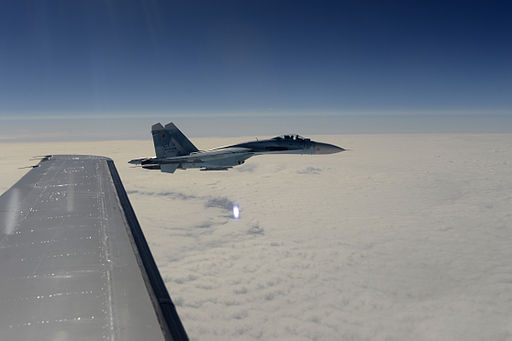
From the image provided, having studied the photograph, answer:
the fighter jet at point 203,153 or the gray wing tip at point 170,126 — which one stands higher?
the gray wing tip at point 170,126

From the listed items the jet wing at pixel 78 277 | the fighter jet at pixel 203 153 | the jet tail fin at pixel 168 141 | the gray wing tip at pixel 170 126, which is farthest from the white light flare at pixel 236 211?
the jet wing at pixel 78 277

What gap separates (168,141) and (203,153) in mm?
5333

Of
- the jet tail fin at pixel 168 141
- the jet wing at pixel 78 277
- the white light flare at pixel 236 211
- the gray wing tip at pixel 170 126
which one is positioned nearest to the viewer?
the jet wing at pixel 78 277

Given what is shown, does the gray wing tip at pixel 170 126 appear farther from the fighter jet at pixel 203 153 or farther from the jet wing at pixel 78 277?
the jet wing at pixel 78 277

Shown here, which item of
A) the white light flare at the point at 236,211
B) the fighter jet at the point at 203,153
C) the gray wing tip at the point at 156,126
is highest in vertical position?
the gray wing tip at the point at 156,126

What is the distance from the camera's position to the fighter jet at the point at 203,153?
118ft

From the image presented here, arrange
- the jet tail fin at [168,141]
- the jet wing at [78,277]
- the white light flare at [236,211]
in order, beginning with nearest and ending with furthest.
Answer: the jet wing at [78,277] < the jet tail fin at [168,141] < the white light flare at [236,211]

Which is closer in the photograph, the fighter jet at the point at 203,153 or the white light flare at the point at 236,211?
the fighter jet at the point at 203,153

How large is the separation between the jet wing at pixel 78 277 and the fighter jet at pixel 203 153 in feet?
80.3

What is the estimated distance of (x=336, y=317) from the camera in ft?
95.1

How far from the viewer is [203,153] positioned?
37.5 metres

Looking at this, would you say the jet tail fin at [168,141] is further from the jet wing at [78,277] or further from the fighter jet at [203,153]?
the jet wing at [78,277]

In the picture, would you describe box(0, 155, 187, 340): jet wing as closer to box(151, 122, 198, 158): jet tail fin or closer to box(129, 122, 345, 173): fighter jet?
box(129, 122, 345, 173): fighter jet

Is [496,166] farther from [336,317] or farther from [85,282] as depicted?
[85,282]
